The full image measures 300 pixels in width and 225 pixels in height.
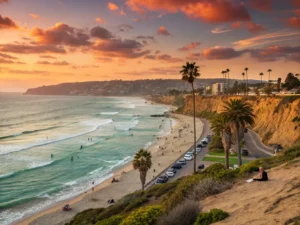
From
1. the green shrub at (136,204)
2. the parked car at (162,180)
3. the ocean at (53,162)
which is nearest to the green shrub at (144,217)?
the green shrub at (136,204)

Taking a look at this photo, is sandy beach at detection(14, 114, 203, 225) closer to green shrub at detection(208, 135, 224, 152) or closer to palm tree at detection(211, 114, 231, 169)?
green shrub at detection(208, 135, 224, 152)

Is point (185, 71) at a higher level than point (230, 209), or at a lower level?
higher

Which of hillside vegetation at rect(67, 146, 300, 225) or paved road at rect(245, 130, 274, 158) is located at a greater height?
hillside vegetation at rect(67, 146, 300, 225)

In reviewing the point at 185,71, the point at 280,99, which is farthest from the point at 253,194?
the point at 280,99

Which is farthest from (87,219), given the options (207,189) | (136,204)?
(207,189)

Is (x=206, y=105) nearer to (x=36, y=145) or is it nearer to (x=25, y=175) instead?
(x=36, y=145)

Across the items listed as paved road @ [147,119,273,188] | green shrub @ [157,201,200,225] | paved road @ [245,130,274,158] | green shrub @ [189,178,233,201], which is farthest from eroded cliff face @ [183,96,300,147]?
green shrub @ [157,201,200,225]

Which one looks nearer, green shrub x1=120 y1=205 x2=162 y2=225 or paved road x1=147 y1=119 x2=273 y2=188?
green shrub x1=120 y1=205 x2=162 y2=225
